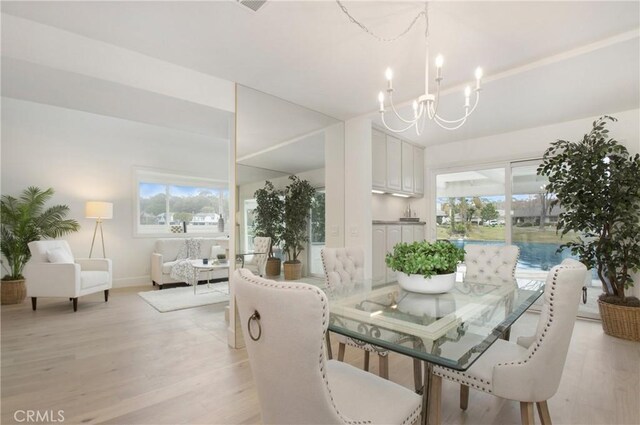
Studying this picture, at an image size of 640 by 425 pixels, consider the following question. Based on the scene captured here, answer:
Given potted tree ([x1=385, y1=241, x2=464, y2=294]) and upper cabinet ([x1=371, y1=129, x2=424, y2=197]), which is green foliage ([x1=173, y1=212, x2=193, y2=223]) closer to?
upper cabinet ([x1=371, y1=129, x2=424, y2=197])

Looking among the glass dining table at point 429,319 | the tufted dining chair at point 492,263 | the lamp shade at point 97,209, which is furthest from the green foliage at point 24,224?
the tufted dining chair at point 492,263

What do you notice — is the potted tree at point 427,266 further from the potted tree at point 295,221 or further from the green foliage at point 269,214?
the potted tree at point 295,221

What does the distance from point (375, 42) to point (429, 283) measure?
1.79 meters

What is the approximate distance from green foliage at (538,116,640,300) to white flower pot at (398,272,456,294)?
2409mm

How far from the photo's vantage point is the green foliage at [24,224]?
433 cm

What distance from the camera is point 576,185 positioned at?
125 inches

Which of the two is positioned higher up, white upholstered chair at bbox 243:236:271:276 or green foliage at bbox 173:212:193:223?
green foliage at bbox 173:212:193:223

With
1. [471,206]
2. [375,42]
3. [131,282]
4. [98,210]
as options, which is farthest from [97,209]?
[471,206]

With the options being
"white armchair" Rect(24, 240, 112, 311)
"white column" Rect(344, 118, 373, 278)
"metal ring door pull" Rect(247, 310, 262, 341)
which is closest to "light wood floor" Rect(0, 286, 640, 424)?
"white armchair" Rect(24, 240, 112, 311)

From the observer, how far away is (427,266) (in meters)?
1.77

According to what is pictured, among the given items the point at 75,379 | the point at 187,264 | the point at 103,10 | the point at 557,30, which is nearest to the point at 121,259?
the point at 187,264

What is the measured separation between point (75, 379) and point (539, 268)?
5344 mm

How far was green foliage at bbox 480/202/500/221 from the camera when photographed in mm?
4488

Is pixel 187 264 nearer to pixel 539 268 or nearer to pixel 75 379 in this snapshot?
pixel 75 379
